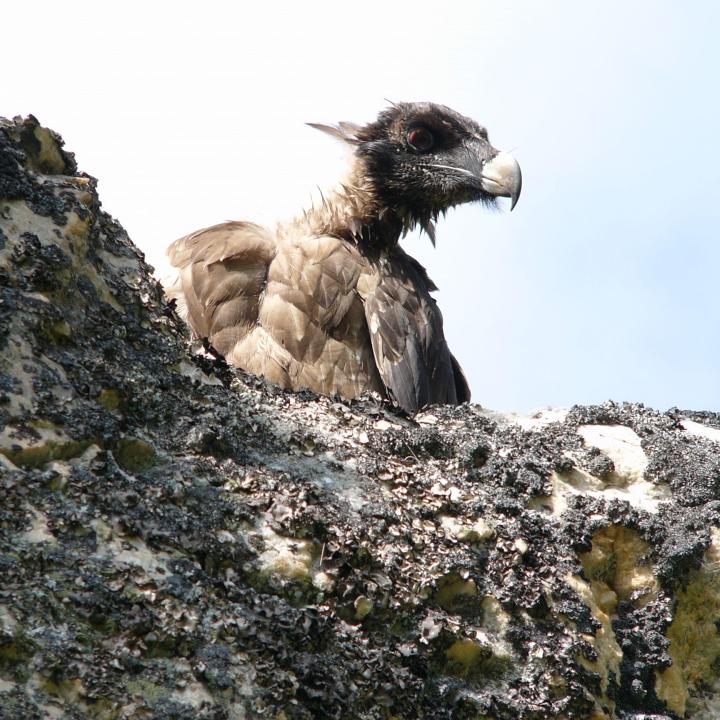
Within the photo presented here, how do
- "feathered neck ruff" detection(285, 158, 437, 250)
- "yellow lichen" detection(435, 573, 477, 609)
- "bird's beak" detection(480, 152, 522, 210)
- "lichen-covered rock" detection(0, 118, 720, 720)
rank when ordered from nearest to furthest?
"lichen-covered rock" detection(0, 118, 720, 720), "yellow lichen" detection(435, 573, 477, 609), "feathered neck ruff" detection(285, 158, 437, 250), "bird's beak" detection(480, 152, 522, 210)

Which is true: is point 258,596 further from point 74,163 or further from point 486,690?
point 74,163

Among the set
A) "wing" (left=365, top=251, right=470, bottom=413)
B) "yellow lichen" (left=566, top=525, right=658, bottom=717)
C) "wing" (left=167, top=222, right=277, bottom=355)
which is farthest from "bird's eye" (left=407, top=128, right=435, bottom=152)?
"yellow lichen" (left=566, top=525, right=658, bottom=717)

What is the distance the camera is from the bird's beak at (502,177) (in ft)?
21.1

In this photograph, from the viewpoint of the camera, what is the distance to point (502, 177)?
6496 millimetres

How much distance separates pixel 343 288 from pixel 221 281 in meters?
0.68

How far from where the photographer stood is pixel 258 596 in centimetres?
184

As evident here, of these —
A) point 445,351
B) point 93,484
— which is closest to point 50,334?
point 93,484

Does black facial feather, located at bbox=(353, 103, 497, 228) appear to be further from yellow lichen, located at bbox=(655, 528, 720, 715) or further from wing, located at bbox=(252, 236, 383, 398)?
yellow lichen, located at bbox=(655, 528, 720, 715)

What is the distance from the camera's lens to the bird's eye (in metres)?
6.73

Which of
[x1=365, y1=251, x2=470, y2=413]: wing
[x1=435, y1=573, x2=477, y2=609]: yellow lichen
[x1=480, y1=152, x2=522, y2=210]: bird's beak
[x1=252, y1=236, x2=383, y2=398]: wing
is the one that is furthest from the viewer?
[x1=480, y1=152, x2=522, y2=210]: bird's beak

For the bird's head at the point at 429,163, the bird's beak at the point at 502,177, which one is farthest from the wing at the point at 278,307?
the bird's beak at the point at 502,177

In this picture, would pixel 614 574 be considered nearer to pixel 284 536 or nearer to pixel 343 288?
pixel 284 536

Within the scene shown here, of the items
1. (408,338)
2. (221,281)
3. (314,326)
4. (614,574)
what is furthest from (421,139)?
(614,574)

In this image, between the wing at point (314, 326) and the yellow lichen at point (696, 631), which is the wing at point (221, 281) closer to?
the wing at point (314, 326)
